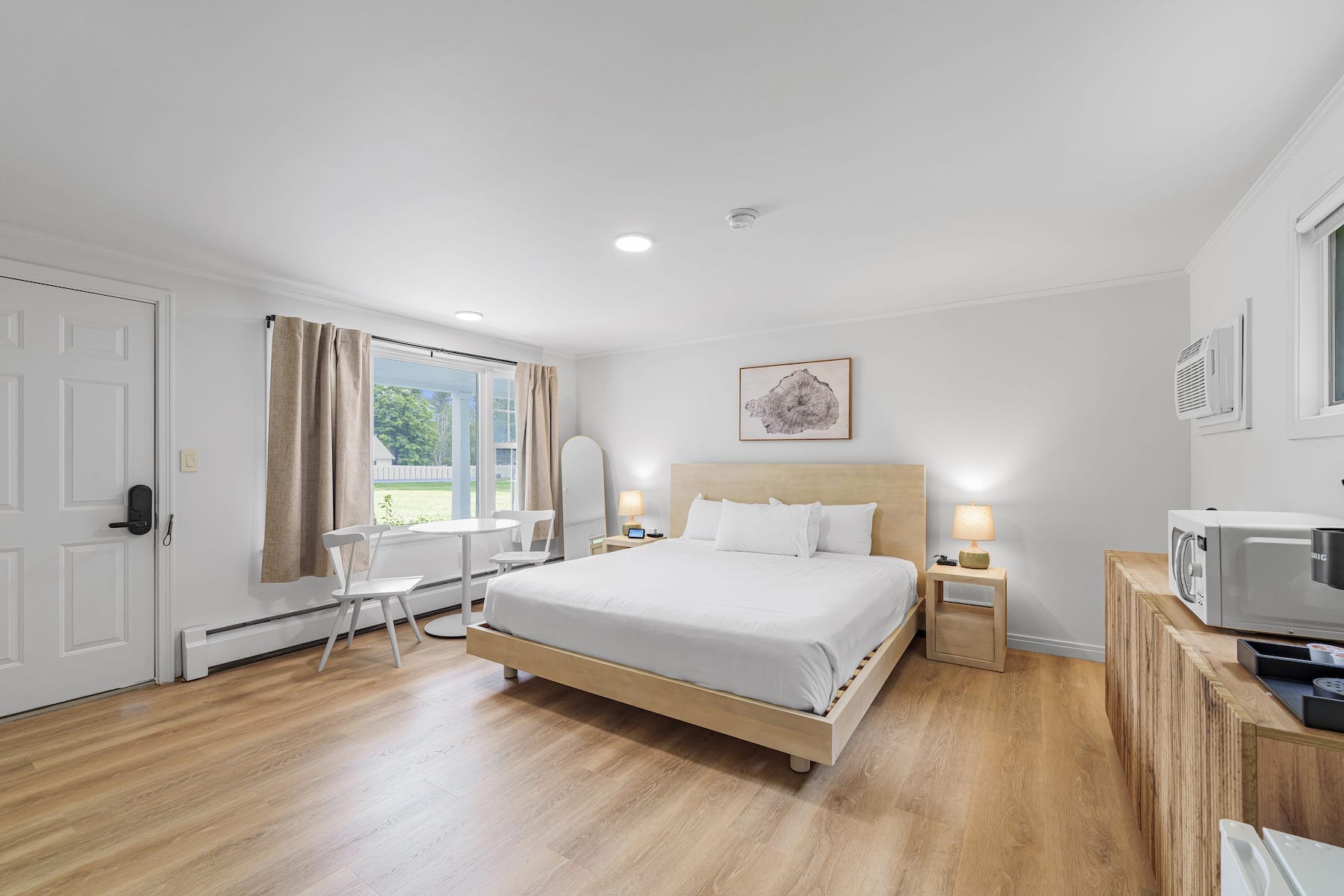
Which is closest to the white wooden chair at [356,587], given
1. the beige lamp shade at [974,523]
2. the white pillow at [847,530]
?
the white pillow at [847,530]

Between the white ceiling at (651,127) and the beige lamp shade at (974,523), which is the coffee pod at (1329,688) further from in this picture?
the beige lamp shade at (974,523)

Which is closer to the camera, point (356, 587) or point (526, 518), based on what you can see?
point (356, 587)

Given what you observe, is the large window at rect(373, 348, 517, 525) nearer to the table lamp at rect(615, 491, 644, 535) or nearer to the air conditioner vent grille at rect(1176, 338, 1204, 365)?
the table lamp at rect(615, 491, 644, 535)

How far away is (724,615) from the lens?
262 centimetres

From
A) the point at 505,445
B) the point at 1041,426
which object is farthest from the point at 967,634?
the point at 505,445

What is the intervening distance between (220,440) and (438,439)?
1.58 meters

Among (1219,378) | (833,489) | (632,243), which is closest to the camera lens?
(1219,378)

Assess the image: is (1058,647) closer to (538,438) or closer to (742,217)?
(742,217)

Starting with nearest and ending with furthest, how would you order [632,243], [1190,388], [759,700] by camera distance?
[759,700] → [1190,388] → [632,243]

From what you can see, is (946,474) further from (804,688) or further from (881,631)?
(804,688)

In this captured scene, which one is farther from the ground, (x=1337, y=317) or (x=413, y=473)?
(x=1337, y=317)

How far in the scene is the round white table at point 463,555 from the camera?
4199 millimetres

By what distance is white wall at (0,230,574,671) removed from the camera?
339cm

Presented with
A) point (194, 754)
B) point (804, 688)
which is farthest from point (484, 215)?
point (194, 754)
